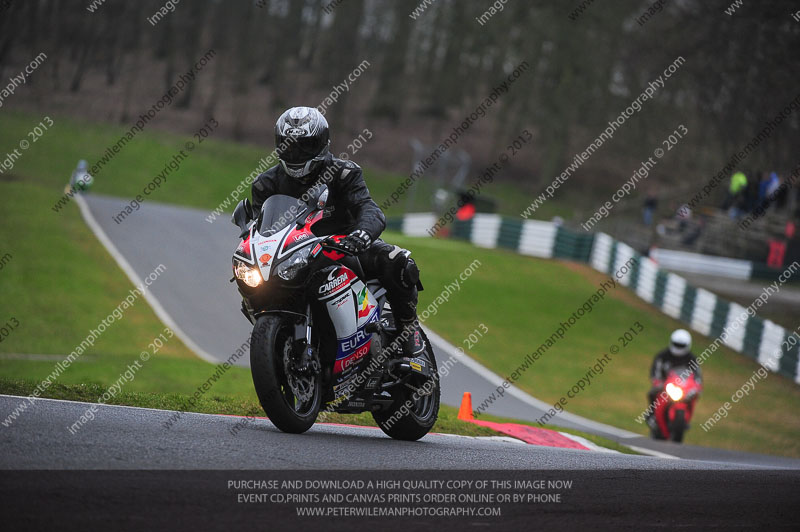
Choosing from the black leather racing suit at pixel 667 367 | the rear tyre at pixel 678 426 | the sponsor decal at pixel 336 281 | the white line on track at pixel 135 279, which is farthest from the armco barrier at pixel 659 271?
the sponsor decal at pixel 336 281

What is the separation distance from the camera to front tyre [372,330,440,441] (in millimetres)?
7375

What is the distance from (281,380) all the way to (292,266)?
69 cm

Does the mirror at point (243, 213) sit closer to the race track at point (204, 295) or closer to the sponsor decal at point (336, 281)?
the sponsor decal at point (336, 281)

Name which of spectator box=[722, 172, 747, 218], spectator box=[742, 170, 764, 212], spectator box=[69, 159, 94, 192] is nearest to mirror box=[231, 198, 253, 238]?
spectator box=[69, 159, 94, 192]

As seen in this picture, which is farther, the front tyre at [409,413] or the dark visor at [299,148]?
the front tyre at [409,413]

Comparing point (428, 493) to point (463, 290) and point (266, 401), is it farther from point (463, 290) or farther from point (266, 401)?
point (463, 290)

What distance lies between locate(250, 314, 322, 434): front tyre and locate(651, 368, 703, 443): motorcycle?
9255mm

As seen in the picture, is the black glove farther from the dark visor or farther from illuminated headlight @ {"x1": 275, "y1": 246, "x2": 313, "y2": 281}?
the dark visor

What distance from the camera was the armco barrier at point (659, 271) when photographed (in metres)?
23.4

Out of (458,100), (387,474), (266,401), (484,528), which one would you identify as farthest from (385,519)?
(458,100)

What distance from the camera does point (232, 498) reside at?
161 inches

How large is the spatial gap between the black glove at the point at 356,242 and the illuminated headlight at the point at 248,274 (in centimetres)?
62

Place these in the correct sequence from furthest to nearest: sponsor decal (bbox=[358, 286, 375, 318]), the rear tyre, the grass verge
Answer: the rear tyre → the grass verge → sponsor decal (bbox=[358, 286, 375, 318])

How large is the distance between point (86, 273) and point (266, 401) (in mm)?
17693
